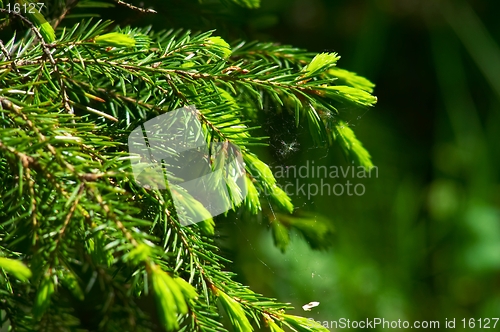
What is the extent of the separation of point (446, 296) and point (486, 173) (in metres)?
0.50

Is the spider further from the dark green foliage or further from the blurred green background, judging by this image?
the blurred green background

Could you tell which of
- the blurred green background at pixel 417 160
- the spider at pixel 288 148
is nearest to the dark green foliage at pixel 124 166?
the spider at pixel 288 148

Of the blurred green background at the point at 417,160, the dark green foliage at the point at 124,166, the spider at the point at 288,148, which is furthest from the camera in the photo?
the blurred green background at the point at 417,160

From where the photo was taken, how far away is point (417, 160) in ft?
6.31

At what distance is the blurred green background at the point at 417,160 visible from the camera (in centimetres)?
161

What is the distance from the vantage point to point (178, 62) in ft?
1.72

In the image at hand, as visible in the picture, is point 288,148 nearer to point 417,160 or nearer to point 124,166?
point 124,166

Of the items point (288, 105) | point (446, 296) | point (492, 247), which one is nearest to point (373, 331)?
point (446, 296)

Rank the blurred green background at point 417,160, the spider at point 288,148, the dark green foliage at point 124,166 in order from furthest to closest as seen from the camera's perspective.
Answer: the blurred green background at point 417,160 < the spider at point 288,148 < the dark green foliage at point 124,166

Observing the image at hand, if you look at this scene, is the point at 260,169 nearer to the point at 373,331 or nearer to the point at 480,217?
the point at 373,331

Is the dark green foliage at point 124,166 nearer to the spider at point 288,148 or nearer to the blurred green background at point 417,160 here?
the spider at point 288,148

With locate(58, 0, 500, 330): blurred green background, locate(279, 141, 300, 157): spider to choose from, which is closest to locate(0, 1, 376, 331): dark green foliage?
locate(279, 141, 300, 157): spider

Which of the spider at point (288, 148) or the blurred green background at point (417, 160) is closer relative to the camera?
the spider at point (288, 148)

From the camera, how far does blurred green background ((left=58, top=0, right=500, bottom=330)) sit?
5.28 feet
